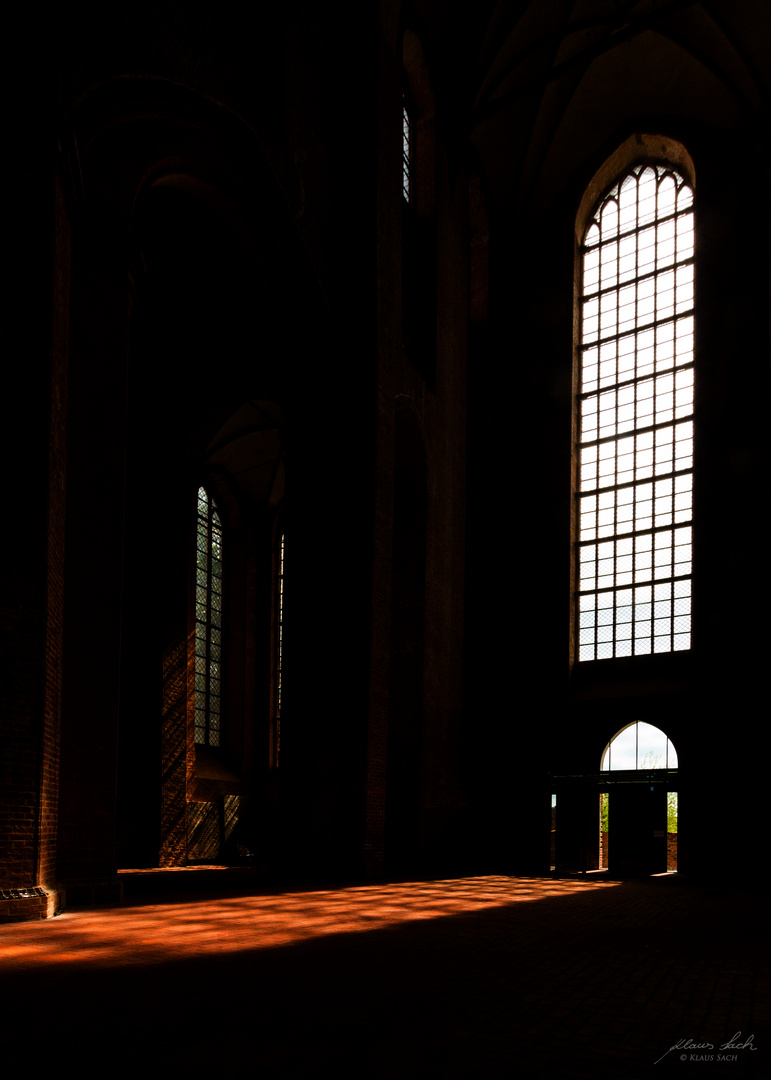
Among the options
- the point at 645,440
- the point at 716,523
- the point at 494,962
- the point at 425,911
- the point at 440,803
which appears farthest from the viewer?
the point at 645,440

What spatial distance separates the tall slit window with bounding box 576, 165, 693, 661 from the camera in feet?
66.7

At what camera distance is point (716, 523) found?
1923cm

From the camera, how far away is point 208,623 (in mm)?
24156

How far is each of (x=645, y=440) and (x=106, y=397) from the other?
13.9m

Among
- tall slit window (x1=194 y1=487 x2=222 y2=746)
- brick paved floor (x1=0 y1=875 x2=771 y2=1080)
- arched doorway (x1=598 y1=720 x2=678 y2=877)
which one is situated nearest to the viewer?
brick paved floor (x1=0 y1=875 x2=771 y2=1080)

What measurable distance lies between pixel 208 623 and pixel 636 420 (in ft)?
36.7

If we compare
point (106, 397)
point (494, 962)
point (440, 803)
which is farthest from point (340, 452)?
point (494, 962)

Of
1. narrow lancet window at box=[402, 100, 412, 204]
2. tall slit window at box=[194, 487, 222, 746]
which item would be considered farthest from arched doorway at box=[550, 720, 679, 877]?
narrow lancet window at box=[402, 100, 412, 204]

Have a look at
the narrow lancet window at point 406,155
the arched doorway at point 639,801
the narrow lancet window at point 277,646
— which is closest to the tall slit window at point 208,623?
the narrow lancet window at point 277,646

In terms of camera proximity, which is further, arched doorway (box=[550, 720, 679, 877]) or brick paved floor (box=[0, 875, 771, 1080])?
arched doorway (box=[550, 720, 679, 877])

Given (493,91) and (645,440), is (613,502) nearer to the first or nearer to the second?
(645,440)

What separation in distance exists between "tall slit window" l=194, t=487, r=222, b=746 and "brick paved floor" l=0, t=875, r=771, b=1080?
47.3ft

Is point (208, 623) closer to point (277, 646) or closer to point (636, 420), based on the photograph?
point (277, 646)
